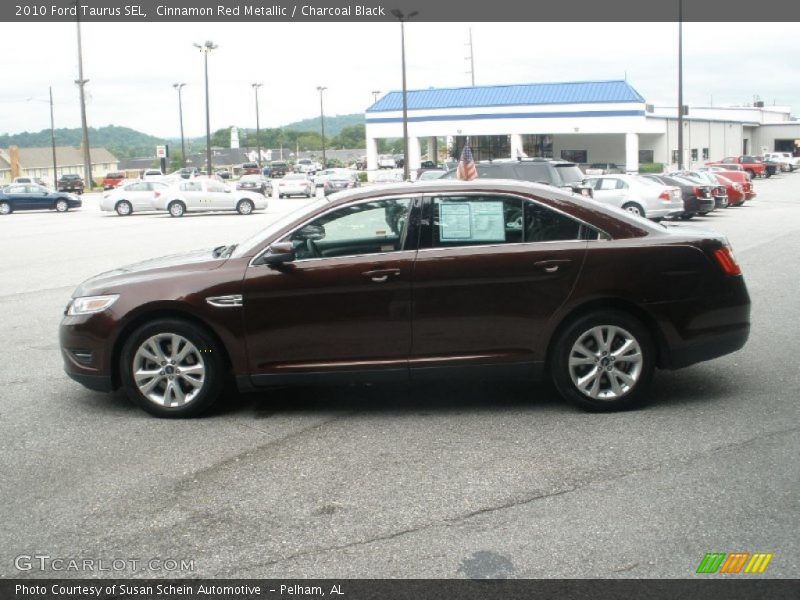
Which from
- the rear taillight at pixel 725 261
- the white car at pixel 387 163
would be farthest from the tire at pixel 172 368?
the white car at pixel 387 163

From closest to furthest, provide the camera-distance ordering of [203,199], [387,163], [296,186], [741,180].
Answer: [741,180], [203,199], [296,186], [387,163]

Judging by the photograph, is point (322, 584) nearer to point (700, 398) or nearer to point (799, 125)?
point (700, 398)

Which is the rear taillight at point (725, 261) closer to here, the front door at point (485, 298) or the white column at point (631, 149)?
the front door at point (485, 298)

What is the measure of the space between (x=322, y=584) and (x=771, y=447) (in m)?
3.14

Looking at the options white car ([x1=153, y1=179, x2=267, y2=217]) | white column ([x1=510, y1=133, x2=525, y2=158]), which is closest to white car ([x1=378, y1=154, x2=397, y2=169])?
white column ([x1=510, y1=133, x2=525, y2=158])

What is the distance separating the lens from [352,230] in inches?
258

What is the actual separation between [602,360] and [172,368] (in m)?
3.01

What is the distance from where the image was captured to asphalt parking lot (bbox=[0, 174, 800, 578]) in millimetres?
4219

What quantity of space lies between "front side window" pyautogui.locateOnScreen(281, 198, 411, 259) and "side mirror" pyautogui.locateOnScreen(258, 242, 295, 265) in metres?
0.18

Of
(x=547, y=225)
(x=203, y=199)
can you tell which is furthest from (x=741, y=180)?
(x=547, y=225)

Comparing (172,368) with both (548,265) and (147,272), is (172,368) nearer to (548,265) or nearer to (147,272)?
(147,272)

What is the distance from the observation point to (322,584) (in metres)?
3.92

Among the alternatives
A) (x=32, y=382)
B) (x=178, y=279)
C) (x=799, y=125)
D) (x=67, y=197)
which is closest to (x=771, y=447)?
(x=178, y=279)

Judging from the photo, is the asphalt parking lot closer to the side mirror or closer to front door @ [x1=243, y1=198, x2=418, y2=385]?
front door @ [x1=243, y1=198, x2=418, y2=385]
